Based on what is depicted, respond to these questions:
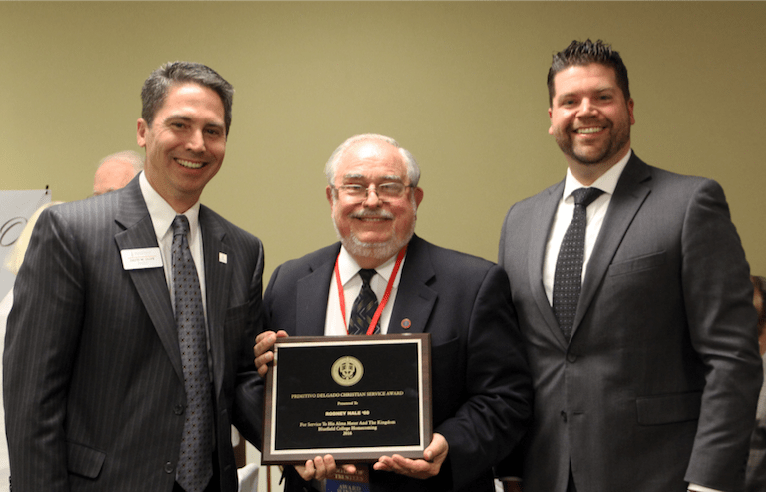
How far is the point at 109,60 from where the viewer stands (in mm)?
4836

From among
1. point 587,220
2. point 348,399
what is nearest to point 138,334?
point 348,399

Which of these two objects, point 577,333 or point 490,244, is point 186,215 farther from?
point 490,244

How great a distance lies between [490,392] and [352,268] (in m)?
0.67

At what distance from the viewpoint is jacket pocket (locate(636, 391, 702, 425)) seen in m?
1.94

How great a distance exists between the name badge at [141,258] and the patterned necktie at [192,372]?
69 mm

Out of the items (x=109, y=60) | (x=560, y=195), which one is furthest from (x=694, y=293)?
(x=109, y=60)

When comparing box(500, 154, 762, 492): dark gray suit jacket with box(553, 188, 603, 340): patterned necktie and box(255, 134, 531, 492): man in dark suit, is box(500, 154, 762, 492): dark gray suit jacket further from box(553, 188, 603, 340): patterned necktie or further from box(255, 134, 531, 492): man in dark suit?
box(255, 134, 531, 492): man in dark suit

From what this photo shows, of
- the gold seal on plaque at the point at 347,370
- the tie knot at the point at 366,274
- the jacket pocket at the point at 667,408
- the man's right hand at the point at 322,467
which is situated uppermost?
the tie knot at the point at 366,274

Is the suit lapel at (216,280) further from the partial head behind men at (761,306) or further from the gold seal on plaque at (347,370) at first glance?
the partial head behind men at (761,306)

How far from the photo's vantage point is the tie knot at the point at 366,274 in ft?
7.36

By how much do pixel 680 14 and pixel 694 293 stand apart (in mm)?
3719

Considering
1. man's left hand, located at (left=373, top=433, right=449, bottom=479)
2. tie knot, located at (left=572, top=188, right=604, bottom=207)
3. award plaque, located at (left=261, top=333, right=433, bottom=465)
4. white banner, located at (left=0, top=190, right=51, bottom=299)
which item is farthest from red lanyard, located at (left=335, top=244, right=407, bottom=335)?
white banner, located at (left=0, top=190, right=51, bottom=299)

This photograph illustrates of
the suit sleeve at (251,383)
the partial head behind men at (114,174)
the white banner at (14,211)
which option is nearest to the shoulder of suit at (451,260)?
the suit sleeve at (251,383)

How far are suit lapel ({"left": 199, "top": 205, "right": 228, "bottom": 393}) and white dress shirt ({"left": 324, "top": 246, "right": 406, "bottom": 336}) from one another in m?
0.38
